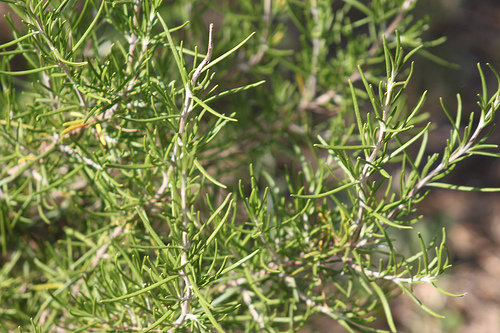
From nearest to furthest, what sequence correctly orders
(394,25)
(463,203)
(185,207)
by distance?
1. (185,207)
2. (394,25)
3. (463,203)

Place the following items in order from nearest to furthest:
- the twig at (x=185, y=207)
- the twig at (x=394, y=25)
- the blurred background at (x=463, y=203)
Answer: the twig at (x=185, y=207), the twig at (x=394, y=25), the blurred background at (x=463, y=203)

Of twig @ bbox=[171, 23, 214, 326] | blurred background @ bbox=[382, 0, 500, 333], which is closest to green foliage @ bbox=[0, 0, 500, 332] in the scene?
twig @ bbox=[171, 23, 214, 326]

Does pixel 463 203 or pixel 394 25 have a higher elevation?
pixel 394 25

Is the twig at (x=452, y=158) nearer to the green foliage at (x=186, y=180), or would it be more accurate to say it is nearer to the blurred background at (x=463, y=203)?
the green foliage at (x=186, y=180)

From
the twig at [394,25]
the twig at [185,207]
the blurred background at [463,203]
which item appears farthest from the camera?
the blurred background at [463,203]

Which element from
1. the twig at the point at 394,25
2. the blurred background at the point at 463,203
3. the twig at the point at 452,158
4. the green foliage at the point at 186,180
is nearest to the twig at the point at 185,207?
the green foliage at the point at 186,180

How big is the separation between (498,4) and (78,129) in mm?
2697

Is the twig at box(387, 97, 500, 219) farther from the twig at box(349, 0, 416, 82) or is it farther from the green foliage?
the twig at box(349, 0, 416, 82)

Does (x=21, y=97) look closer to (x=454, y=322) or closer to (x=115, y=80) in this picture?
(x=115, y=80)

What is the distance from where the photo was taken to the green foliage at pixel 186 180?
0.92 feet

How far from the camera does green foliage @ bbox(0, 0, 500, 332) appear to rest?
28 centimetres

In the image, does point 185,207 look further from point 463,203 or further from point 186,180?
point 463,203

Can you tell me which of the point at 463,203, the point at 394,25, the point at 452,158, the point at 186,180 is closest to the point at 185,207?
the point at 186,180

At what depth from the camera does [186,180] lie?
290mm
